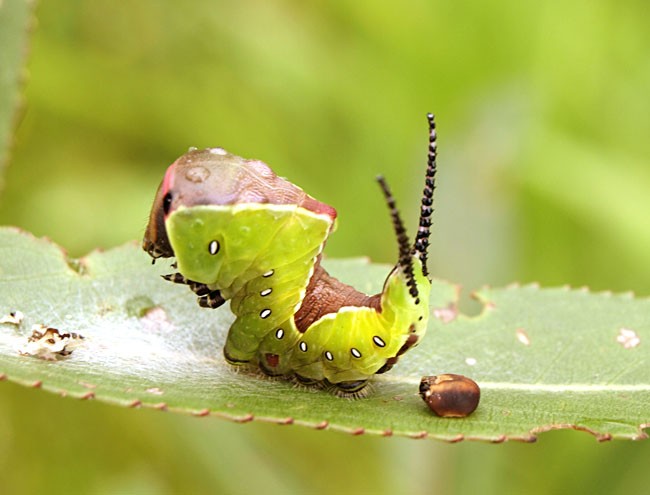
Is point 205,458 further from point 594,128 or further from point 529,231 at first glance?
point 594,128

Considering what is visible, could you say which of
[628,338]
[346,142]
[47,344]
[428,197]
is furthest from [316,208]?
[346,142]

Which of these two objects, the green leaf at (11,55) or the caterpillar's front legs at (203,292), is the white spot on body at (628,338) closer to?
the caterpillar's front legs at (203,292)

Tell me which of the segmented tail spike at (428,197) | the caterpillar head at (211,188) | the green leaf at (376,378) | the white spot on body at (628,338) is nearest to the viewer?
the green leaf at (376,378)

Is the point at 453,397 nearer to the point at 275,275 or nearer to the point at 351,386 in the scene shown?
the point at 351,386

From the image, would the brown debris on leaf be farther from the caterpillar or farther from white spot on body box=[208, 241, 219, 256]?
white spot on body box=[208, 241, 219, 256]

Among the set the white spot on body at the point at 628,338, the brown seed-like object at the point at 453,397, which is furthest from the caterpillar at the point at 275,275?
the white spot on body at the point at 628,338

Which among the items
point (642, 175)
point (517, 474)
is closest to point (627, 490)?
point (517, 474)

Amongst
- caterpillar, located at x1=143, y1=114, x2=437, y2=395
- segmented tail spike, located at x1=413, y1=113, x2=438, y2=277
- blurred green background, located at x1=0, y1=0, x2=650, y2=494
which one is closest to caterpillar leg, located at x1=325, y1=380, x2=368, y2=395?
caterpillar, located at x1=143, y1=114, x2=437, y2=395

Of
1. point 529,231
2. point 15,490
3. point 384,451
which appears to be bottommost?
point 15,490
